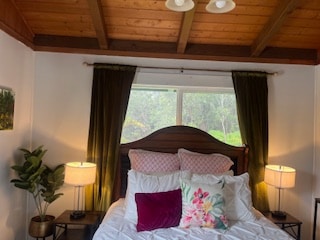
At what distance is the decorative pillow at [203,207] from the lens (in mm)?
2416

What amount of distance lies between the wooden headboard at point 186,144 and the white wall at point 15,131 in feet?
3.62

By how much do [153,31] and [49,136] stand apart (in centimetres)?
168

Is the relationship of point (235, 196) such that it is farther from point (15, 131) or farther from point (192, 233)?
point (15, 131)

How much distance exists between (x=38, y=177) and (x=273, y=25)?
2.77m

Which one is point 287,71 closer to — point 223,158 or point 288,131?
point 288,131

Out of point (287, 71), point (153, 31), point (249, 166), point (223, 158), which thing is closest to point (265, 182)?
point (249, 166)

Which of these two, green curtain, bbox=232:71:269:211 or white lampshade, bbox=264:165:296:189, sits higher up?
green curtain, bbox=232:71:269:211

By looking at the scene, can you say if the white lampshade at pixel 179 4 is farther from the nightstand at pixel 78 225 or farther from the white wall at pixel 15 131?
the nightstand at pixel 78 225

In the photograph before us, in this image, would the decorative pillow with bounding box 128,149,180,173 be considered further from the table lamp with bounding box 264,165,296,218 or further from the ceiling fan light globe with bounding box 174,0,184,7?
the ceiling fan light globe with bounding box 174,0,184,7

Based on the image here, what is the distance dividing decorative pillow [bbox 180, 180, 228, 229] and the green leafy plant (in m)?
1.40

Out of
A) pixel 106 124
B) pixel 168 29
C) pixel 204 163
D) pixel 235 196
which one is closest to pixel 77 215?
pixel 106 124

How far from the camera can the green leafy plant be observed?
2924 millimetres

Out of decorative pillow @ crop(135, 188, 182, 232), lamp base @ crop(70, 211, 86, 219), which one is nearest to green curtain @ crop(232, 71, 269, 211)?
decorative pillow @ crop(135, 188, 182, 232)

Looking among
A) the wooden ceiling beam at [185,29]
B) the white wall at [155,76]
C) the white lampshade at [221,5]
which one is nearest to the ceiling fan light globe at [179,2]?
the white lampshade at [221,5]
